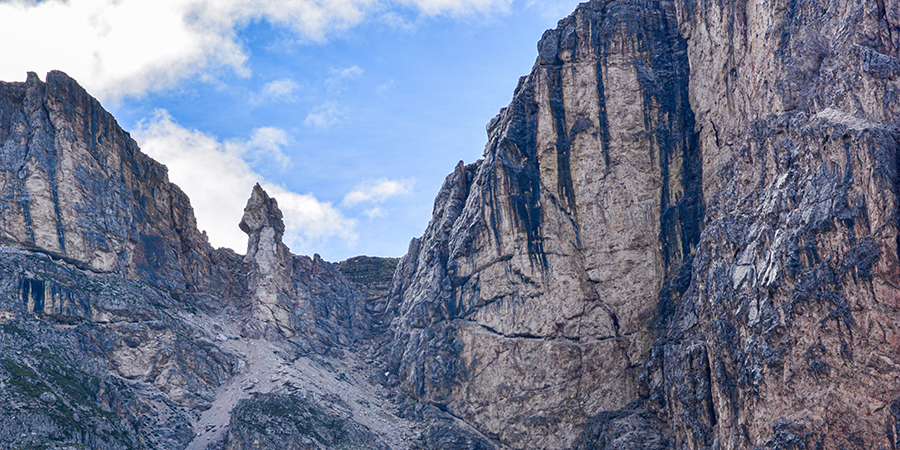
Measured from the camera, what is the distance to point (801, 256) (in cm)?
6844

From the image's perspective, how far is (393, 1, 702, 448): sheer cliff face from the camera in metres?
101

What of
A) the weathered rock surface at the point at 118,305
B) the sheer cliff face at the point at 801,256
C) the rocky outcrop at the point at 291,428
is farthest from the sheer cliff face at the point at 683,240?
the weathered rock surface at the point at 118,305

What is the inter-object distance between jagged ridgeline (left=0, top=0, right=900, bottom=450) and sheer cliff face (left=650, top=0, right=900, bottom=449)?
241mm

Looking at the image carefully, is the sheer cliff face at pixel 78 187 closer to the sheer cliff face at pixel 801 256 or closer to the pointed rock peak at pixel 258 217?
the pointed rock peak at pixel 258 217

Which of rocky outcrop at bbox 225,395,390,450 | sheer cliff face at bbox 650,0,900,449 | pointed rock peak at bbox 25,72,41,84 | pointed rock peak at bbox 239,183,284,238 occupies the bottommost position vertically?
rocky outcrop at bbox 225,395,390,450

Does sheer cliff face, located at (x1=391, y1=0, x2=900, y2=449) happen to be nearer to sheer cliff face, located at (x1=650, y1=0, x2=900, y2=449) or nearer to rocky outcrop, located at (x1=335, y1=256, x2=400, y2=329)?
sheer cliff face, located at (x1=650, y1=0, x2=900, y2=449)

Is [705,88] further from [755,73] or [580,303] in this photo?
[580,303]

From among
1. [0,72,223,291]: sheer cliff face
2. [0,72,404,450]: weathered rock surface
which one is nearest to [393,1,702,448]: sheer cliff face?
[0,72,404,450]: weathered rock surface

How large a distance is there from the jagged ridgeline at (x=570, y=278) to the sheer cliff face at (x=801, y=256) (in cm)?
24

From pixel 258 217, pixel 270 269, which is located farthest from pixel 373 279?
pixel 270 269

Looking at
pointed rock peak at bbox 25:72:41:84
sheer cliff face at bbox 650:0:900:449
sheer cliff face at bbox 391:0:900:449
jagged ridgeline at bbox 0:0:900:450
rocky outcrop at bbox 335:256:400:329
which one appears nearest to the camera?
sheer cliff face at bbox 650:0:900:449

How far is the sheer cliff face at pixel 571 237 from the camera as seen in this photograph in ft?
330

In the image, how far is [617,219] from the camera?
4109 inches

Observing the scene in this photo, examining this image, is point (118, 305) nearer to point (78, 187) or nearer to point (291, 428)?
point (78, 187)
